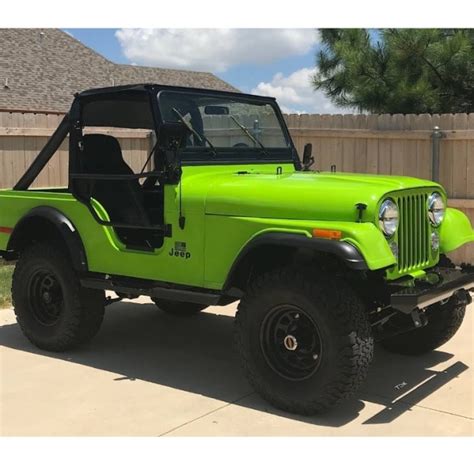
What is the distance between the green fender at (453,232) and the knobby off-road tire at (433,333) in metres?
0.46

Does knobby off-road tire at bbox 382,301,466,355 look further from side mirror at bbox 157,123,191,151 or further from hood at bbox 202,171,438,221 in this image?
side mirror at bbox 157,123,191,151

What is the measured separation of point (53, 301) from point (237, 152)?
192 cm

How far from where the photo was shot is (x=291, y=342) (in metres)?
4.08

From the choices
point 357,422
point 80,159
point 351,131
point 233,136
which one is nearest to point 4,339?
point 80,159

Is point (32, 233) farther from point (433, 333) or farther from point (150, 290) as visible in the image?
point (433, 333)

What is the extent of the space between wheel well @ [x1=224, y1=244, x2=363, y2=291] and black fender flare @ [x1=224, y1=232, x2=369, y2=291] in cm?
2

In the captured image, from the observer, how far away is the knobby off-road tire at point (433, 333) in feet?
16.5

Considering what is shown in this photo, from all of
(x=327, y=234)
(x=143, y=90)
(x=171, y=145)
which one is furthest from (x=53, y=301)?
(x=327, y=234)

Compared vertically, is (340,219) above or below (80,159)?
below

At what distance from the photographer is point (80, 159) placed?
17.5 feet

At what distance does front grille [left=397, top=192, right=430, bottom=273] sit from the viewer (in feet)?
13.8

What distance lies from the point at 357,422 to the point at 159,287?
166cm

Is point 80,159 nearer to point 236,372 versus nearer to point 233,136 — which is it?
point 233,136

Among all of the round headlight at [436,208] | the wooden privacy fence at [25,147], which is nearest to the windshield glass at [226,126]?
the round headlight at [436,208]
